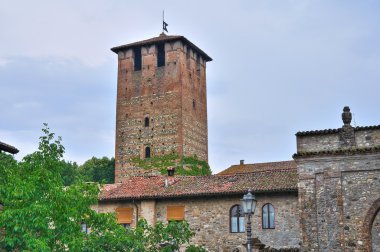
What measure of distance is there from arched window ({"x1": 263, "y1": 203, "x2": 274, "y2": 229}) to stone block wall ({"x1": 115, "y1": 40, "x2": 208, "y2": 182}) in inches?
1001

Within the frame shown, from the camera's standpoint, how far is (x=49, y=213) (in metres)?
17.7

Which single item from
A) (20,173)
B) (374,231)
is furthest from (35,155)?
(374,231)

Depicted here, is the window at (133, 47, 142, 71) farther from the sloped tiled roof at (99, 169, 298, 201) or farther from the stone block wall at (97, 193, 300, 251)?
the stone block wall at (97, 193, 300, 251)

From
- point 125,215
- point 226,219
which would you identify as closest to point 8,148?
point 125,215

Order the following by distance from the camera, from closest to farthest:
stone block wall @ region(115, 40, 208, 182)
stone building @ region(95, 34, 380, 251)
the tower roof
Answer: stone building @ region(95, 34, 380, 251) < stone block wall @ region(115, 40, 208, 182) < the tower roof

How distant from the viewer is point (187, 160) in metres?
53.8

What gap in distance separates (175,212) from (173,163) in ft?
75.4

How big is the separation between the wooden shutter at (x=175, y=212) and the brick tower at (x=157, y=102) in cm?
2302

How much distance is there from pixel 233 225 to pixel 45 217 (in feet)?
41.9

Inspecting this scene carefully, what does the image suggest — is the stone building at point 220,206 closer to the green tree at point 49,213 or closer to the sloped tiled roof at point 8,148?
the green tree at point 49,213

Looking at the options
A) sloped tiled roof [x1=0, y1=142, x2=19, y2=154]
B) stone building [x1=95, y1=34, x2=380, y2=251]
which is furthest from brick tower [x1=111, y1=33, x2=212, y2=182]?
sloped tiled roof [x1=0, y1=142, x2=19, y2=154]

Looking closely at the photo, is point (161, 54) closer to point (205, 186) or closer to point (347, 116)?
point (205, 186)

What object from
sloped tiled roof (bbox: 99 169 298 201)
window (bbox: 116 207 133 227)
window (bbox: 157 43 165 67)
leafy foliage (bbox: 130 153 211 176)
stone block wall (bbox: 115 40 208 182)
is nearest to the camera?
sloped tiled roof (bbox: 99 169 298 201)

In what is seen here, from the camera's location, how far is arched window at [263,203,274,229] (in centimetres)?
2798
